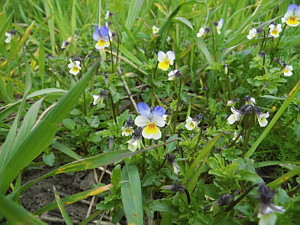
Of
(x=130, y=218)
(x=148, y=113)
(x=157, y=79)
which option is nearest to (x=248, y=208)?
(x=130, y=218)

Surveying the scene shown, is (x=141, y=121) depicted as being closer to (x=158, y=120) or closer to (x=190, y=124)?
(x=158, y=120)

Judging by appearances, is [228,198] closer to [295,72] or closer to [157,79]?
[157,79]

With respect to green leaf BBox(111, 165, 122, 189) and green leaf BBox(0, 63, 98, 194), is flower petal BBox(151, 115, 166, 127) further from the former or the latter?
green leaf BBox(0, 63, 98, 194)

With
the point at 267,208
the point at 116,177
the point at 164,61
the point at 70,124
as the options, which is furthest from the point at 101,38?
the point at 267,208

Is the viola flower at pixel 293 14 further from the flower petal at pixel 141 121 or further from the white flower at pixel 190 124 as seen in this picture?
the flower petal at pixel 141 121

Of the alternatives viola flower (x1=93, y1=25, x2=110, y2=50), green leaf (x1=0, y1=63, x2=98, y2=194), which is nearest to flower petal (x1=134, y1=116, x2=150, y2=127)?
green leaf (x1=0, y1=63, x2=98, y2=194)
